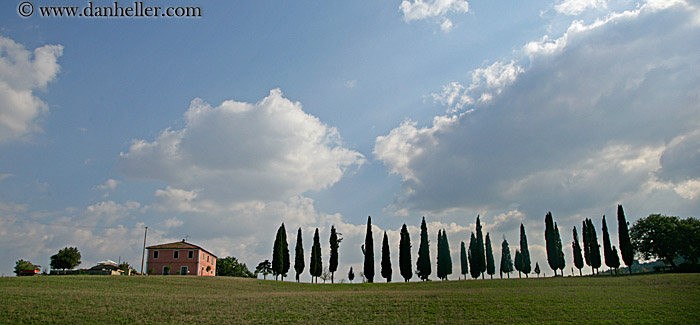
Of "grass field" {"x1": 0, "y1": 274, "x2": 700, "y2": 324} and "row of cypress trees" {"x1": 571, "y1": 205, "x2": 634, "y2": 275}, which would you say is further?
"row of cypress trees" {"x1": 571, "y1": 205, "x2": 634, "y2": 275}

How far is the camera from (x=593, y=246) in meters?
71.8

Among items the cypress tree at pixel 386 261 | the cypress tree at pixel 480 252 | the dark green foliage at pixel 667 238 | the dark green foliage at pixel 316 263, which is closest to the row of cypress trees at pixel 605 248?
the dark green foliage at pixel 667 238

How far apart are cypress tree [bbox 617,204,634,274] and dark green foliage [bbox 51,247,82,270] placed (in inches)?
3402

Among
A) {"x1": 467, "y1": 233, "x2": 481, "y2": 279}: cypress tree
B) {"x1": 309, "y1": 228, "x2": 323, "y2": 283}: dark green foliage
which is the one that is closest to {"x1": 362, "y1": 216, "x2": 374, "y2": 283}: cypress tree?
{"x1": 309, "y1": 228, "x2": 323, "y2": 283}: dark green foliage

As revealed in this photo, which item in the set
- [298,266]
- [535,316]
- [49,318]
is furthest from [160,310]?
[298,266]

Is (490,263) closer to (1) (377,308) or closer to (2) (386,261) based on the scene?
(2) (386,261)

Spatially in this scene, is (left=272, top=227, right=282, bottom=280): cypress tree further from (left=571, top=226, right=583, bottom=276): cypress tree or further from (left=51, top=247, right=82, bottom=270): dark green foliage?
(left=571, top=226, right=583, bottom=276): cypress tree

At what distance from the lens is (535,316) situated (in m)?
28.4

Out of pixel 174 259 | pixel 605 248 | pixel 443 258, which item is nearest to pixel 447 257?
pixel 443 258

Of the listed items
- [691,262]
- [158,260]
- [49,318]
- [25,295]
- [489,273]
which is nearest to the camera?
[49,318]

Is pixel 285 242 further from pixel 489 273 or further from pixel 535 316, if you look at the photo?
pixel 535 316

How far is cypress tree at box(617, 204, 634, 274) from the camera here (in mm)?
67688

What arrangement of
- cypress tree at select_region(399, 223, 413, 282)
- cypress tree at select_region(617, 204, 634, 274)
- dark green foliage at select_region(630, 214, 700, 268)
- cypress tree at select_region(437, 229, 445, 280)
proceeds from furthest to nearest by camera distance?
cypress tree at select_region(437, 229, 445, 280) < cypress tree at select_region(399, 223, 413, 282) < dark green foliage at select_region(630, 214, 700, 268) < cypress tree at select_region(617, 204, 634, 274)

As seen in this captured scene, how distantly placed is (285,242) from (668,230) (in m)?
62.8
